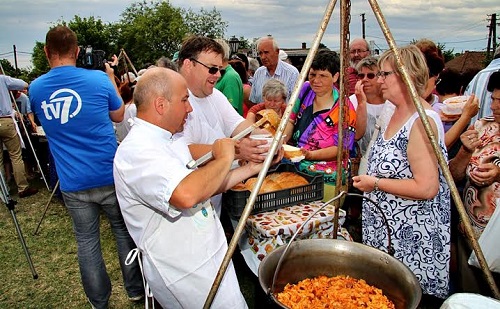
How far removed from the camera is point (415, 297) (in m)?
1.71

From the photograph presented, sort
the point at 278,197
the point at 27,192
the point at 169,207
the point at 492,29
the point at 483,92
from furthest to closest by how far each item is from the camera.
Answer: the point at 492,29 < the point at 27,192 < the point at 483,92 < the point at 278,197 < the point at 169,207

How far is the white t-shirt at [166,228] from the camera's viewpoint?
1.78 meters

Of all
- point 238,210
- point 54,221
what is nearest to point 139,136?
point 238,210

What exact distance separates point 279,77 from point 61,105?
3.61 metres

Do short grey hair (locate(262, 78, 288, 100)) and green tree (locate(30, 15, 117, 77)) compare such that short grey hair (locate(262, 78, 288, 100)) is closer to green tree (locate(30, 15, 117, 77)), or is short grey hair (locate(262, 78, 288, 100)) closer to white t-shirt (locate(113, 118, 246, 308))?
white t-shirt (locate(113, 118, 246, 308))

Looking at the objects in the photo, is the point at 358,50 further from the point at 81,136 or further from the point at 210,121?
the point at 81,136

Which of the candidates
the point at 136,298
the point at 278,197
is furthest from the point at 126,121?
the point at 278,197

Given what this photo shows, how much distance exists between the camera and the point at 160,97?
192cm

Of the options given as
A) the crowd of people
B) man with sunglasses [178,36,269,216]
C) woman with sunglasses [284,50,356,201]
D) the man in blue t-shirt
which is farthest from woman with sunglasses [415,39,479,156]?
the man in blue t-shirt

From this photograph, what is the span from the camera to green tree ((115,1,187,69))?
5803cm

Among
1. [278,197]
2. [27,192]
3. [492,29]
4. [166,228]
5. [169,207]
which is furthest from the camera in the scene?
[492,29]

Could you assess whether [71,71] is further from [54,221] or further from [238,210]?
[54,221]

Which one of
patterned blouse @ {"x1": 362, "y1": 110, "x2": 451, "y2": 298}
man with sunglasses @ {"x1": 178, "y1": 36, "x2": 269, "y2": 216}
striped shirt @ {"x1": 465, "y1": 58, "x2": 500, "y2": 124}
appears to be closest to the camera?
patterned blouse @ {"x1": 362, "y1": 110, "x2": 451, "y2": 298}

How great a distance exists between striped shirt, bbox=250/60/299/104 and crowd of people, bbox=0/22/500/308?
5.89 feet
